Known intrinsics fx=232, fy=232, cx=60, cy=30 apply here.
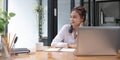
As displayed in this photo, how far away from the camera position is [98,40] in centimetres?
194

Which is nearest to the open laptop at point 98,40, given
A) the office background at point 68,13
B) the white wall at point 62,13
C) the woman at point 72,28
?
the woman at point 72,28

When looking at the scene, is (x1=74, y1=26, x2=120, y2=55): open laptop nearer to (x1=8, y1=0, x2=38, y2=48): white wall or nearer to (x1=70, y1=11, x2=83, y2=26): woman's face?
(x1=70, y1=11, x2=83, y2=26): woman's face

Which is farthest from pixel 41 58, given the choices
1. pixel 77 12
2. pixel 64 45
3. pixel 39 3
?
pixel 39 3

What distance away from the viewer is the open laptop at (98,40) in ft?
→ 6.28

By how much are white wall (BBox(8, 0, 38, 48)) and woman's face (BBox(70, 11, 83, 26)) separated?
2990 millimetres

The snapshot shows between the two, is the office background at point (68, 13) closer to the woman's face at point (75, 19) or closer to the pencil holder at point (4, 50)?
the woman's face at point (75, 19)

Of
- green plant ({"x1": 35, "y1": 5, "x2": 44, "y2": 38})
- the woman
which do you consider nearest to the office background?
green plant ({"x1": 35, "y1": 5, "x2": 44, "y2": 38})

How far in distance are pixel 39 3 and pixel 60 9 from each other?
0.79 metres

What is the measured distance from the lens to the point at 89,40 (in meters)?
1.93

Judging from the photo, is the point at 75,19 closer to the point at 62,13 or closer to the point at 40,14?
the point at 62,13

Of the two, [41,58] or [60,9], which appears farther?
[60,9]

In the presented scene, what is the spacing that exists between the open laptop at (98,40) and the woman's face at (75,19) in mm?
1099

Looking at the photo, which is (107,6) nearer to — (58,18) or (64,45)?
(58,18)

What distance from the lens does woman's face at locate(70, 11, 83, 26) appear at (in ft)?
9.98
